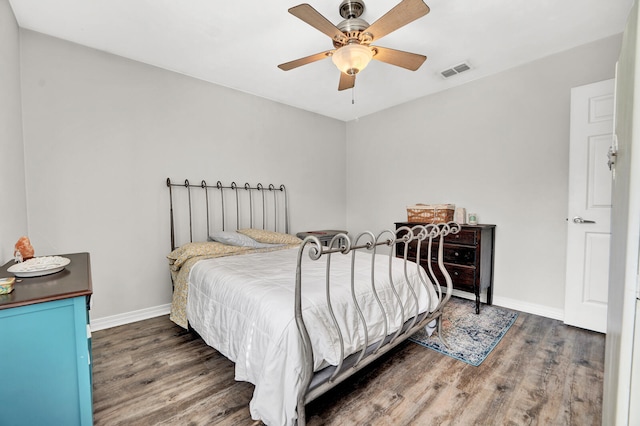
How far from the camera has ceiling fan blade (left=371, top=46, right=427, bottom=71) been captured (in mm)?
2049

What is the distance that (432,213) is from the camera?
11.0ft

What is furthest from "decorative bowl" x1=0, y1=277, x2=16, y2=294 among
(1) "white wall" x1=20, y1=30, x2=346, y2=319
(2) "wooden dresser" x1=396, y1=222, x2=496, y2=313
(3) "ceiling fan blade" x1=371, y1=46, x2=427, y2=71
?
(2) "wooden dresser" x1=396, y1=222, x2=496, y2=313

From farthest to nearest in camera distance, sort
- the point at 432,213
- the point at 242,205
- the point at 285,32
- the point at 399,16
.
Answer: the point at 242,205
the point at 432,213
the point at 285,32
the point at 399,16

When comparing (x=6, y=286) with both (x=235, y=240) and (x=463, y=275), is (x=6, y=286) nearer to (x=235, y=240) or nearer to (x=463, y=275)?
(x=235, y=240)

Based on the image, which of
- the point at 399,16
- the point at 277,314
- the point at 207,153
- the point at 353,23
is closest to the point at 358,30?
the point at 353,23

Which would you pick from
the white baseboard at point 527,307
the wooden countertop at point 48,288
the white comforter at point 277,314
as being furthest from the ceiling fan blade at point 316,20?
the white baseboard at point 527,307

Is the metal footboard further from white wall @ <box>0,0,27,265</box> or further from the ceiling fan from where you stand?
white wall @ <box>0,0,27,265</box>

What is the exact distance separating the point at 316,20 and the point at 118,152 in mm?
2220

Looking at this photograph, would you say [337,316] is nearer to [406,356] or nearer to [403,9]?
[406,356]

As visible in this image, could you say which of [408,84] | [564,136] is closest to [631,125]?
[564,136]

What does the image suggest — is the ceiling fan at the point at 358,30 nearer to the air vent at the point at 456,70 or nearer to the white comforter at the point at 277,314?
the air vent at the point at 456,70

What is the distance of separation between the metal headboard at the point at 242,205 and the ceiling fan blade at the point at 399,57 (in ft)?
7.21

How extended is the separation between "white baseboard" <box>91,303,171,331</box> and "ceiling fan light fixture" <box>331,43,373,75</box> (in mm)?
2893

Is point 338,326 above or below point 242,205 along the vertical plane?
below
